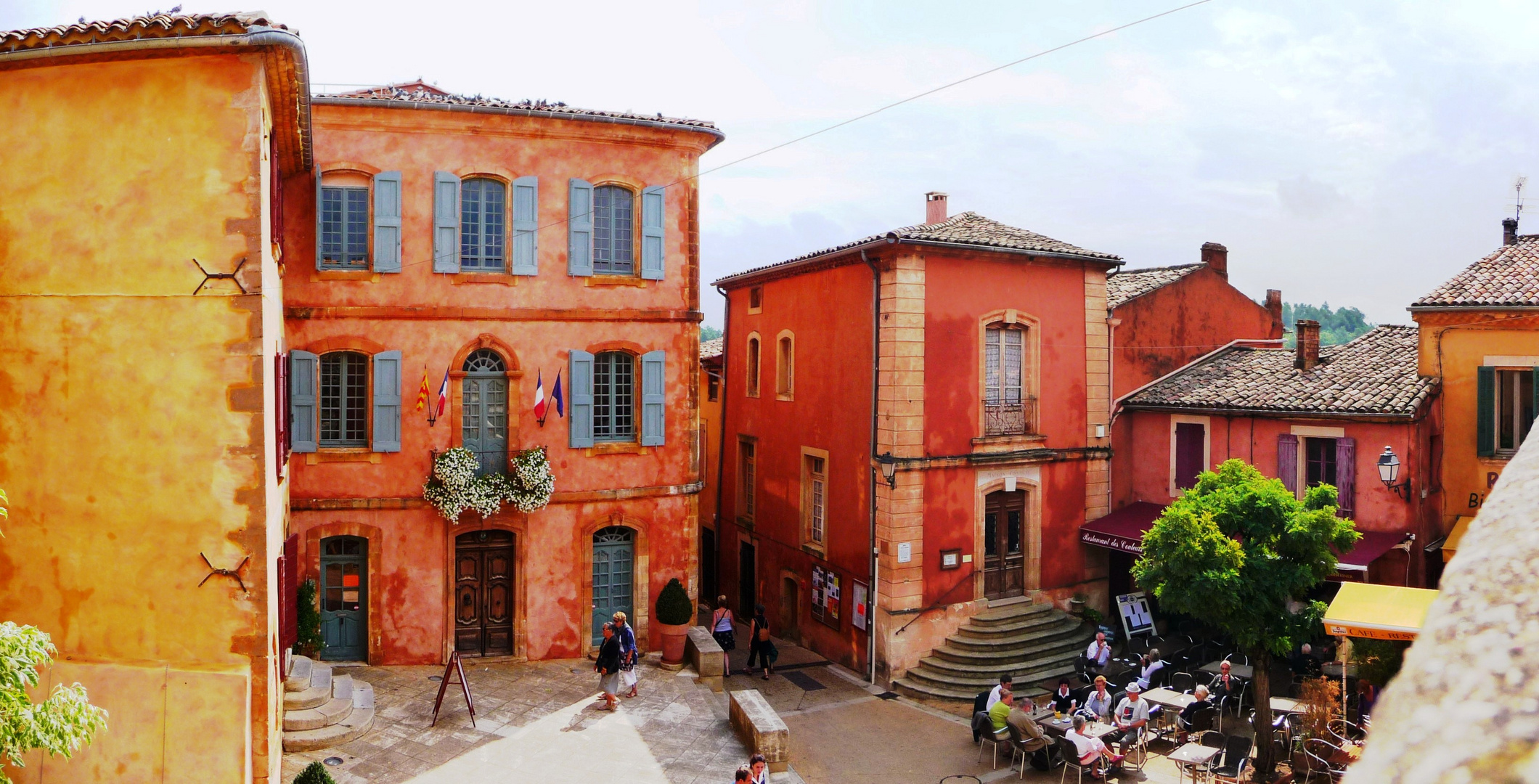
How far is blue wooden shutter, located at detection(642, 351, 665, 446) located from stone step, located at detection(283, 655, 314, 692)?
6468 millimetres

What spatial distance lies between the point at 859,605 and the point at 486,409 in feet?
28.1

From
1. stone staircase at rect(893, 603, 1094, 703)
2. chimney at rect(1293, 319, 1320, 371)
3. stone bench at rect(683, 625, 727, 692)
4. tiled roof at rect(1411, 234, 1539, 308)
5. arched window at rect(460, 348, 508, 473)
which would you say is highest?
tiled roof at rect(1411, 234, 1539, 308)

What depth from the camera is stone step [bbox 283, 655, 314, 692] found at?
1384cm

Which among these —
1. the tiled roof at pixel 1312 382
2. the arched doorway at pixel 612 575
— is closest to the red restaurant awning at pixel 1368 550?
the tiled roof at pixel 1312 382

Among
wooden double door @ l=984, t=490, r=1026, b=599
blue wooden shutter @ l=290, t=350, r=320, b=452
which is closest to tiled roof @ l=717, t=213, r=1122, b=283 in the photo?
wooden double door @ l=984, t=490, r=1026, b=599

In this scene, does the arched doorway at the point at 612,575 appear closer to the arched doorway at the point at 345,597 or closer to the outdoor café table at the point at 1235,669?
the arched doorway at the point at 345,597

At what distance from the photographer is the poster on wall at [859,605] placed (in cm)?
2054

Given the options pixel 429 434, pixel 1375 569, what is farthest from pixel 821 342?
pixel 1375 569

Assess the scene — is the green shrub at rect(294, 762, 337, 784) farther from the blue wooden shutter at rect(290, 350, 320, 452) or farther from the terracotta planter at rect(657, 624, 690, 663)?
the terracotta planter at rect(657, 624, 690, 663)

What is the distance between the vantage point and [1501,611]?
120cm

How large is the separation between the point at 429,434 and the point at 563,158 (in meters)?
5.34

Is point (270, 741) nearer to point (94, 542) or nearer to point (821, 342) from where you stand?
point (94, 542)

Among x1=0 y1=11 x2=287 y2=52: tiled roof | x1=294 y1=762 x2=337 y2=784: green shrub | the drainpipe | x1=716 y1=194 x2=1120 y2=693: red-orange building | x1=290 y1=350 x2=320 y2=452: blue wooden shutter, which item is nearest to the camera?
x1=0 y1=11 x2=287 y2=52: tiled roof

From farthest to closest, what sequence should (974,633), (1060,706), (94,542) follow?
(974,633) → (1060,706) → (94,542)
